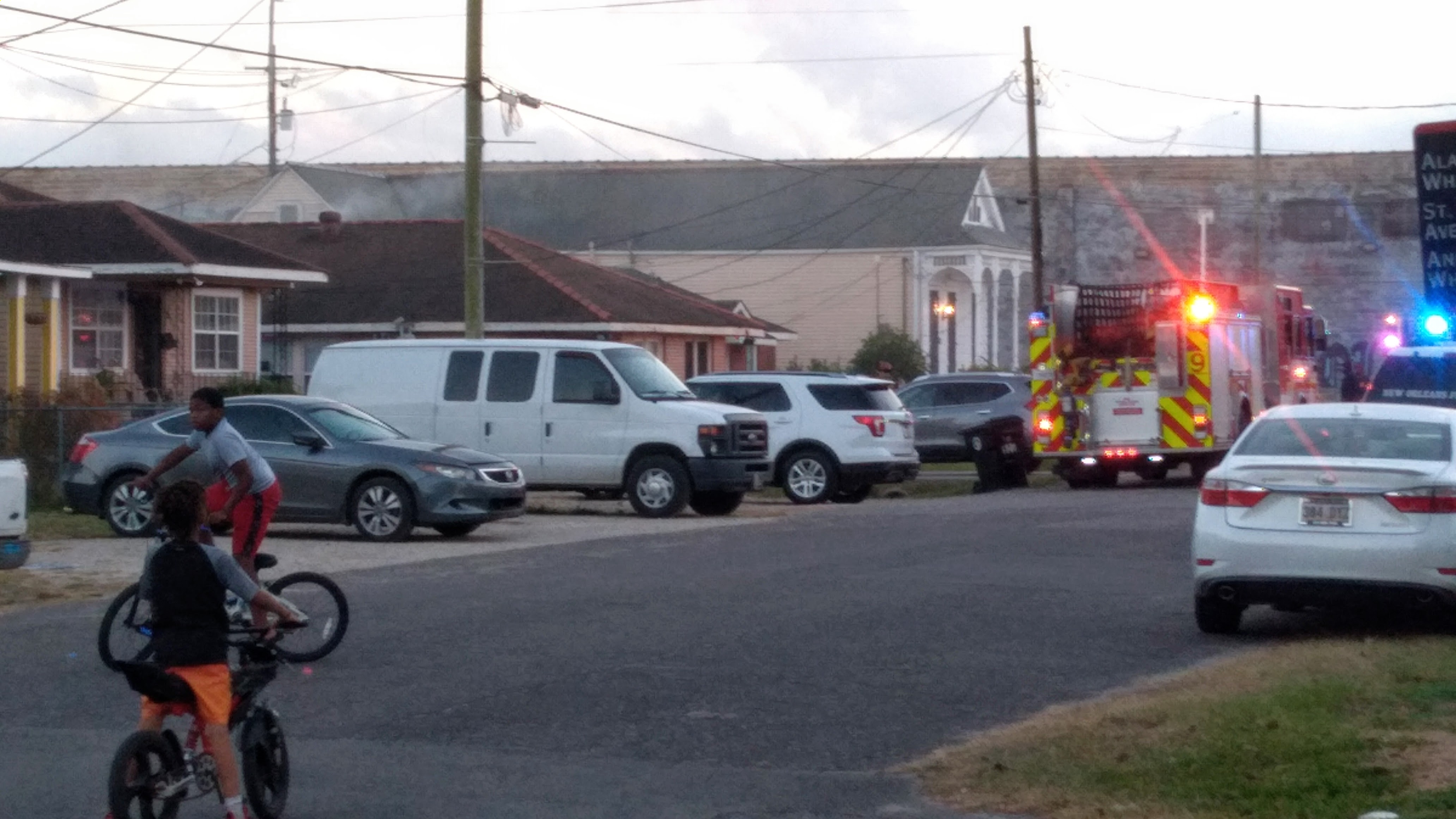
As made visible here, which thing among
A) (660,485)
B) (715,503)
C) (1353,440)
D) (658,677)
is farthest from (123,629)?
(715,503)

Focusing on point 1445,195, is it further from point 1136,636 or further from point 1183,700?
point 1183,700

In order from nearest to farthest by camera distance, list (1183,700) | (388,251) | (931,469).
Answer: (1183,700), (931,469), (388,251)

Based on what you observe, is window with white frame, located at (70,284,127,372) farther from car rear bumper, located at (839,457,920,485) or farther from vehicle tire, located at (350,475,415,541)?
vehicle tire, located at (350,475,415,541)

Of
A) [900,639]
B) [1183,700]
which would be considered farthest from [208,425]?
[1183,700]

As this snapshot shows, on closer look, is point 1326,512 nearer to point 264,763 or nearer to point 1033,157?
point 264,763

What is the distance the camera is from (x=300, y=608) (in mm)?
11195

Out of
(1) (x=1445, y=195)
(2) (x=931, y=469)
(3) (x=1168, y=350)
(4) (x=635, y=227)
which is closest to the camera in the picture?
(1) (x=1445, y=195)

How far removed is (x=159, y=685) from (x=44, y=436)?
1837 cm

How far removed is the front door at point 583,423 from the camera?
2248cm

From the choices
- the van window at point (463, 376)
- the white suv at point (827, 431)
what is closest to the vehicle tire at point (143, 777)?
the van window at point (463, 376)

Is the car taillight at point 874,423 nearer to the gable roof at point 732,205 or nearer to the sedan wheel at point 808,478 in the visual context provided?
the sedan wheel at point 808,478

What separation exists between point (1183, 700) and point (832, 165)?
5072 centimetres

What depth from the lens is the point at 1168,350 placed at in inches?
1036

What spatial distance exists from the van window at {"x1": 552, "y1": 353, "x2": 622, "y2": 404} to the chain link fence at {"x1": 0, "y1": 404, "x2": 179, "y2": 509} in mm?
5473
